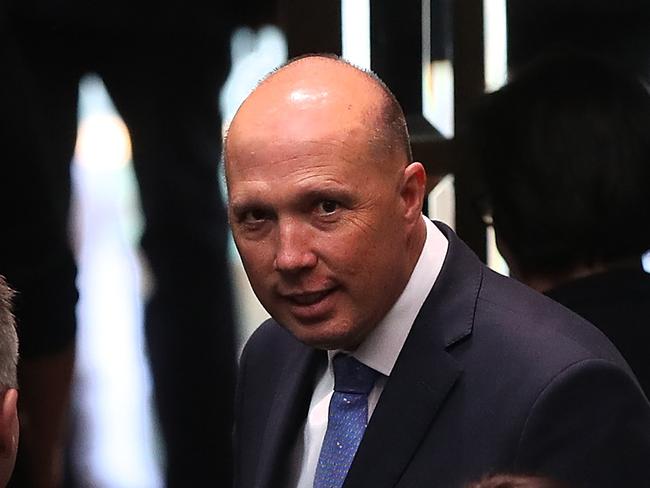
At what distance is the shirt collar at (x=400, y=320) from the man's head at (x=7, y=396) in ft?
1.23

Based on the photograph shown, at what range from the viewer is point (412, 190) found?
4.66ft

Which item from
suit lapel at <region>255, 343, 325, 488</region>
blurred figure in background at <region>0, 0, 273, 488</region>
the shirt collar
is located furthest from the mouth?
blurred figure in background at <region>0, 0, 273, 488</region>

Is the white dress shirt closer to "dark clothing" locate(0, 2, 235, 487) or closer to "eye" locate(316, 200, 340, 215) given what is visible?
"eye" locate(316, 200, 340, 215)

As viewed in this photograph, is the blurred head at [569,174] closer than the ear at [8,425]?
No

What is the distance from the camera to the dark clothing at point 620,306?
173cm

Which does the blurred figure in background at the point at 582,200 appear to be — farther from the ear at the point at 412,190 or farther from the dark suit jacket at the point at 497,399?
the ear at the point at 412,190

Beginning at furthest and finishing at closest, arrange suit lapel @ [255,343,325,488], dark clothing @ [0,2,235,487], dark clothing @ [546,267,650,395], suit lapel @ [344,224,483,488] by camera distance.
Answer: dark clothing @ [0,2,235,487] → dark clothing @ [546,267,650,395] → suit lapel @ [255,343,325,488] → suit lapel @ [344,224,483,488]

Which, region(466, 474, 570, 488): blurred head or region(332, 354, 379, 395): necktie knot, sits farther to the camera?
region(332, 354, 379, 395): necktie knot

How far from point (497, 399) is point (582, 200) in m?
0.51

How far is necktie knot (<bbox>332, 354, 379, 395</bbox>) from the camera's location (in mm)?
1494

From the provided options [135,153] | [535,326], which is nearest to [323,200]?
[535,326]

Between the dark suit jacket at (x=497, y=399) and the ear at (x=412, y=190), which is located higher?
the ear at (x=412, y=190)

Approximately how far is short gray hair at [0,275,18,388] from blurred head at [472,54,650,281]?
736mm

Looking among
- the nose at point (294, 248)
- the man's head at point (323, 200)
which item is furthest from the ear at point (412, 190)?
the nose at point (294, 248)
